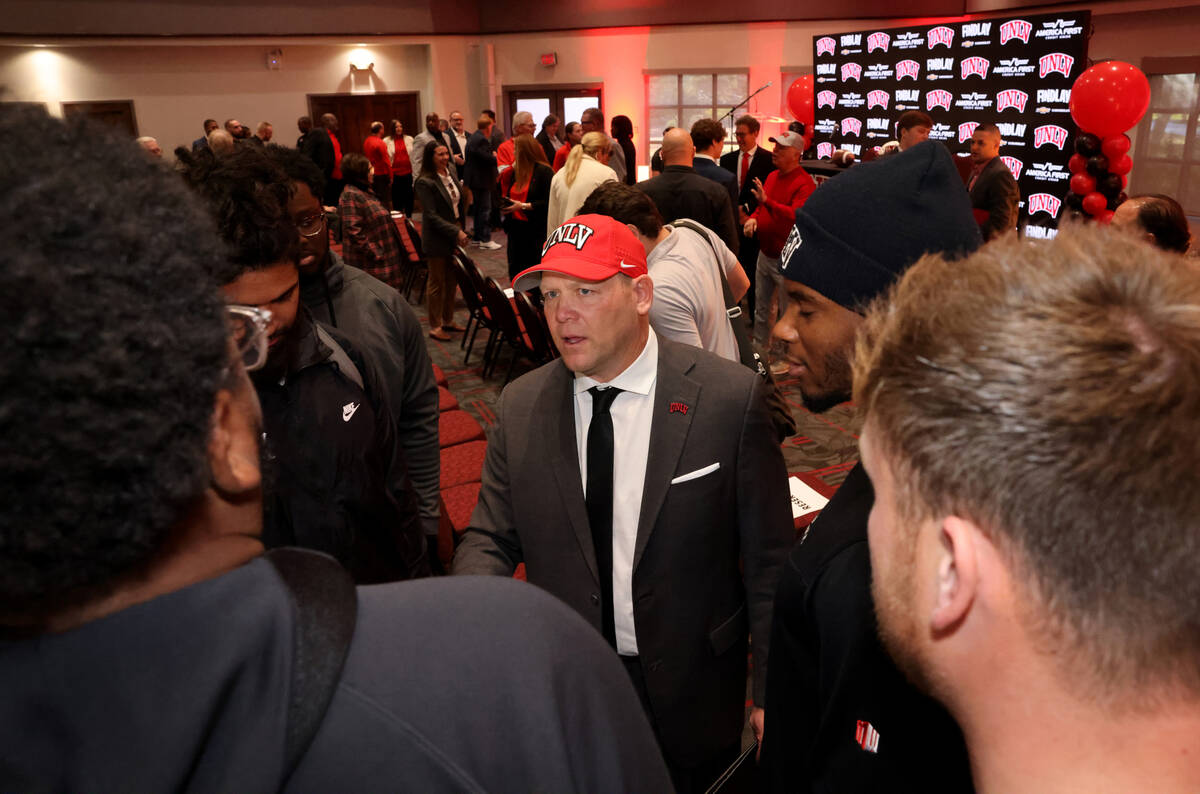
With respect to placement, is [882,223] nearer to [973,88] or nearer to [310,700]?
[310,700]

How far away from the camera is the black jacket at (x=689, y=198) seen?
4977 mm

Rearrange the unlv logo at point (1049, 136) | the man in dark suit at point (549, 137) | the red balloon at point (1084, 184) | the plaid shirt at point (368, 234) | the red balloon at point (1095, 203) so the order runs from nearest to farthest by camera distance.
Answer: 1. the plaid shirt at point (368, 234)
2. the red balloon at point (1095, 203)
3. the red balloon at point (1084, 184)
4. the unlv logo at point (1049, 136)
5. the man in dark suit at point (549, 137)

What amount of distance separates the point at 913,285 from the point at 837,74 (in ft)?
44.9

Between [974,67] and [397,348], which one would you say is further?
[974,67]

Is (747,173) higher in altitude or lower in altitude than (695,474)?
higher

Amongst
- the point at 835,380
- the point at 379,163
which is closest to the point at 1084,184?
the point at 835,380

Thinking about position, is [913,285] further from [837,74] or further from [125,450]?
[837,74]

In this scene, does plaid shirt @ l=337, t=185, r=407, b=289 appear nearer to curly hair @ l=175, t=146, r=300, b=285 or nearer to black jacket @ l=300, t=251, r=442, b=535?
black jacket @ l=300, t=251, r=442, b=535

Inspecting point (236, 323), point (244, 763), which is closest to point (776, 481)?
point (236, 323)

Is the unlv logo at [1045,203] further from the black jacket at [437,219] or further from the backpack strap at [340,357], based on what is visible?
the backpack strap at [340,357]

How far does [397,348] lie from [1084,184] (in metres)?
7.99

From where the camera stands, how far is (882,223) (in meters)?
1.36

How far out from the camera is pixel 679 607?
177 centimetres

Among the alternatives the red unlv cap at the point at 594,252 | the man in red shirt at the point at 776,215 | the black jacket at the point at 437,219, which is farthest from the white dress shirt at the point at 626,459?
the black jacket at the point at 437,219
